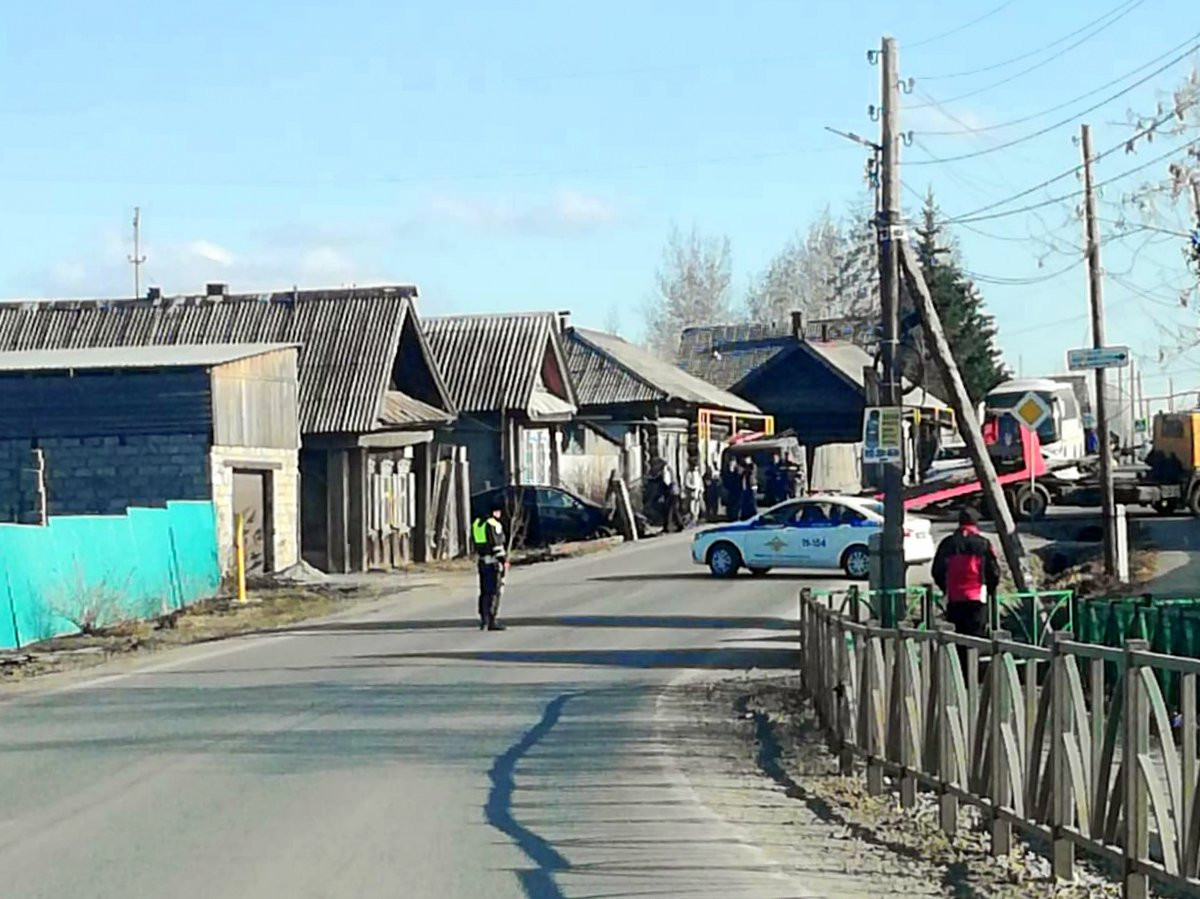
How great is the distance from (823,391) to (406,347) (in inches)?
1290

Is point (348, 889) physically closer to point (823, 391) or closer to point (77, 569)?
point (77, 569)

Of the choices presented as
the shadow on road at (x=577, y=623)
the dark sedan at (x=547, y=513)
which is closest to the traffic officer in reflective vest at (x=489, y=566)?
the shadow on road at (x=577, y=623)

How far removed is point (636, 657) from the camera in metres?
22.3

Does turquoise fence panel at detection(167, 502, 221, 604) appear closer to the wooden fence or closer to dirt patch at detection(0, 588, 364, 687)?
dirt patch at detection(0, 588, 364, 687)

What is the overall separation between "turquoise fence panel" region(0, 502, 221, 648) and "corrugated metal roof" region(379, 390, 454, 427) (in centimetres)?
808

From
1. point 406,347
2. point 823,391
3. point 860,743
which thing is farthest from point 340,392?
point 823,391

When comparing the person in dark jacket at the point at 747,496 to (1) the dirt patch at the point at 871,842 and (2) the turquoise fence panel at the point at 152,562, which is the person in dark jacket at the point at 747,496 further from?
(1) the dirt patch at the point at 871,842

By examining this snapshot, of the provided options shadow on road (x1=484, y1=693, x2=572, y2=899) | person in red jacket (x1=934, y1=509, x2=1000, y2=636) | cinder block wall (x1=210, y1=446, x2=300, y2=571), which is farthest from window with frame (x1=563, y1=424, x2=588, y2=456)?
shadow on road (x1=484, y1=693, x2=572, y2=899)

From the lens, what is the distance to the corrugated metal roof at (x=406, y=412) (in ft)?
132

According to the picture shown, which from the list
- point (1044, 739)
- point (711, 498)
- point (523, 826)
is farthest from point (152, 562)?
point (711, 498)

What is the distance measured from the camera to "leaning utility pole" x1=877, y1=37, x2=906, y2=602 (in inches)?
897

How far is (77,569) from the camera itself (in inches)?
1082

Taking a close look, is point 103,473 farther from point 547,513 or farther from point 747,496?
point 747,496

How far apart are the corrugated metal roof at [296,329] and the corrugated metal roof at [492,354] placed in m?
4.31
